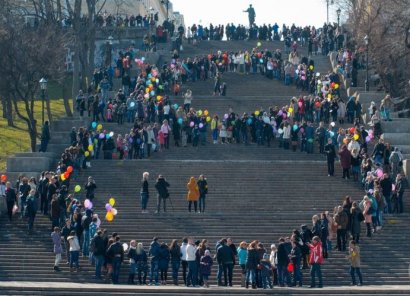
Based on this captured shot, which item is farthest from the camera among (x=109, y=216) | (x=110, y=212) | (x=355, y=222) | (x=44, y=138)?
(x=44, y=138)

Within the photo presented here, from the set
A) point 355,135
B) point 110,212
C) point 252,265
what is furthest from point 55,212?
point 355,135

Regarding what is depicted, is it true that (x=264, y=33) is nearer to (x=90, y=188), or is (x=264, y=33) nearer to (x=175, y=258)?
(x=90, y=188)

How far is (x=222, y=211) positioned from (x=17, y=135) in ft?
74.7

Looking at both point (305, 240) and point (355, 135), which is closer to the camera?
point (305, 240)

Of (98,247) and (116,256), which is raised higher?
(98,247)

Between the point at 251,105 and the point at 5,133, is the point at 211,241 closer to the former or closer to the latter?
the point at 251,105

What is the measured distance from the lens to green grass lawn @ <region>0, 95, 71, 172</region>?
2798 inches

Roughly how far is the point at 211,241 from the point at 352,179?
26.3ft

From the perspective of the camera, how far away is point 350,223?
166 feet

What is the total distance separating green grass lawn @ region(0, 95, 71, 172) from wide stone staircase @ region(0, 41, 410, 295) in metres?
7.04

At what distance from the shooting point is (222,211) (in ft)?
181

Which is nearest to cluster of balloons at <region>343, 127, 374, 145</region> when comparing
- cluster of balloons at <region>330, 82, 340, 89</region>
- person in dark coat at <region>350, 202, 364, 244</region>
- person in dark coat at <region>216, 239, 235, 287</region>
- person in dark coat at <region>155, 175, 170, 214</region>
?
cluster of balloons at <region>330, 82, 340, 89</region>

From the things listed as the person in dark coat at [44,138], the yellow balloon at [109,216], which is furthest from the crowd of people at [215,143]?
the person in dark coat at [44,138]

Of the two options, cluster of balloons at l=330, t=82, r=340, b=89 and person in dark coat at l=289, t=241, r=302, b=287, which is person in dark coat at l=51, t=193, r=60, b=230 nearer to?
person in dark coat at l=289, t=241, r=302, b=287
